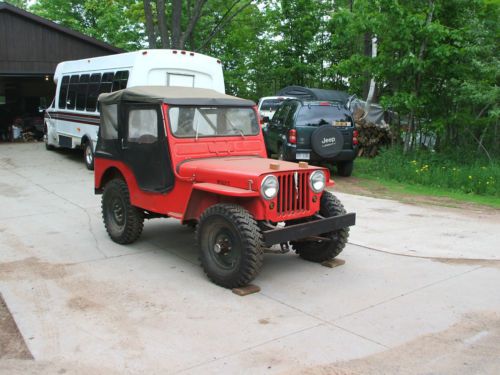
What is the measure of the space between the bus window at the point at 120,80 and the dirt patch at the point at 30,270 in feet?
21.0

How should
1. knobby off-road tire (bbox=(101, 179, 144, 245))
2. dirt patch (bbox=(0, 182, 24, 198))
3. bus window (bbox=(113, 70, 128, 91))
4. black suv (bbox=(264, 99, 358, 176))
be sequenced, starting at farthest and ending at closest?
bus window (bbox=(113, 70, 128, 91)) < black suv (bbox=(264, 99, 358, 176)) < dirt patch (bbox=(0, 182, 24, 198)) < knobby off-road tire (bbox=(101, 179, 144, 245))

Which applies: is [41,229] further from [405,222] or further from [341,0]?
[341,0]

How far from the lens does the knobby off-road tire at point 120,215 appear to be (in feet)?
22.4

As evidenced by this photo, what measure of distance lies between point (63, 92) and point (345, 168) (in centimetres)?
849

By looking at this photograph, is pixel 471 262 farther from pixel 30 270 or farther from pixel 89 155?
pixel 89 155

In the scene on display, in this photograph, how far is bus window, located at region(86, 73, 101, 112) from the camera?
13392mm

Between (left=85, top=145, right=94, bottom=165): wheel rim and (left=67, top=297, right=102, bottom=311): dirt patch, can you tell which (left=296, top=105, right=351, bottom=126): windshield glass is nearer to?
(left=85, top=145, right=94, bottom=165): wheel rim


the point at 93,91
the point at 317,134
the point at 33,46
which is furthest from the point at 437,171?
the point at 33,46

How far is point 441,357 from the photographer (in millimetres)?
3998

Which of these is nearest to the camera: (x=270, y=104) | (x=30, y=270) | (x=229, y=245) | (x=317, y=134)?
(x=229, y=245)

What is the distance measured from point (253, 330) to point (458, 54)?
10.1 m

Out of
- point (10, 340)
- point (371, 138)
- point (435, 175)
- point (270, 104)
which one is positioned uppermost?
point (270, 104)

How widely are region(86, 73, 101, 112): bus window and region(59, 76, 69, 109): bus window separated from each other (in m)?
1.85

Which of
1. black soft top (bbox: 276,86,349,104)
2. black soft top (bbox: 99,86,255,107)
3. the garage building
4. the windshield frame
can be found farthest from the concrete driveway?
the garage building
